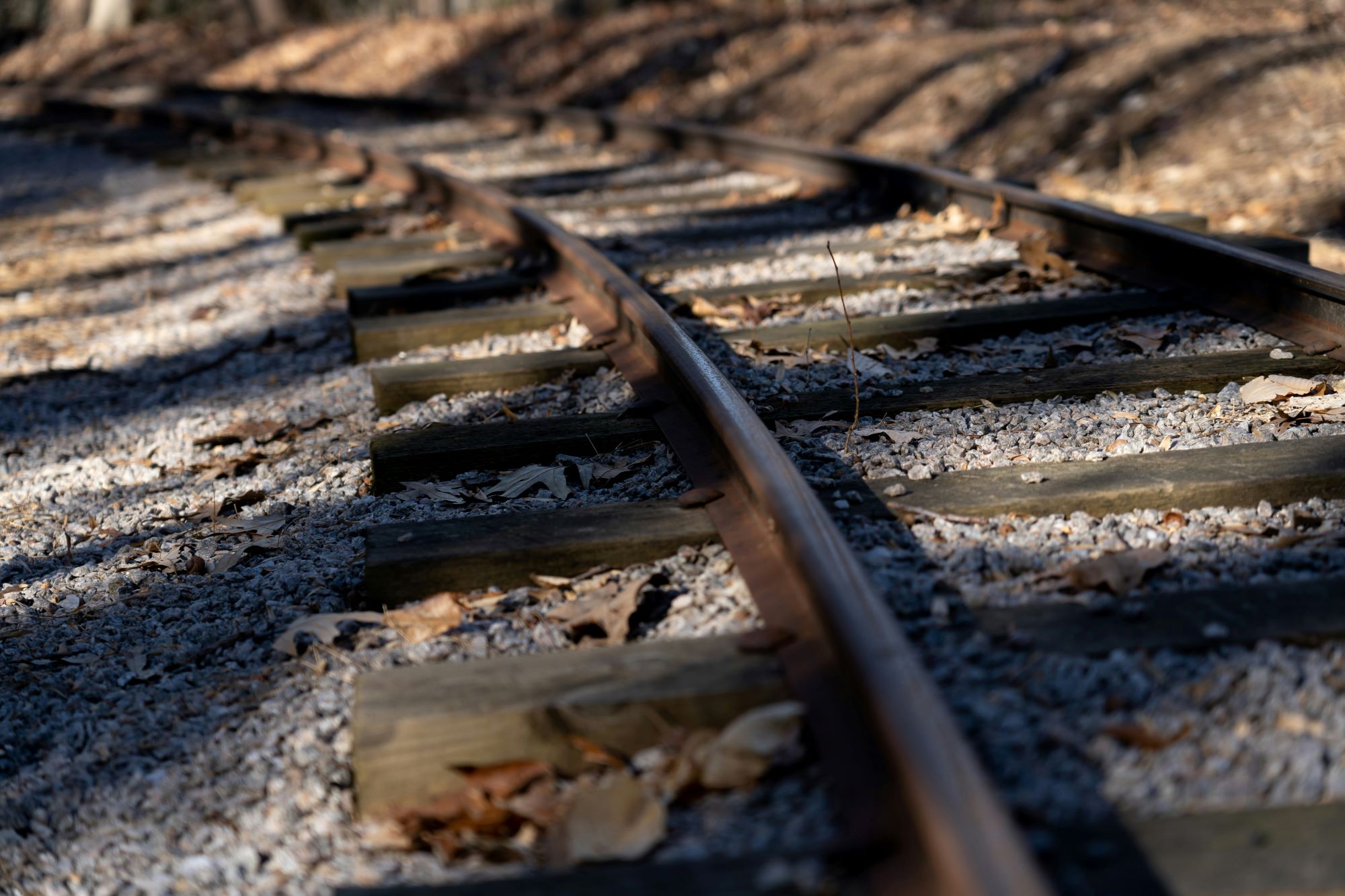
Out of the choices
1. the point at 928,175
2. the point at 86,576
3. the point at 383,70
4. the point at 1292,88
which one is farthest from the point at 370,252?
the point at 383,70

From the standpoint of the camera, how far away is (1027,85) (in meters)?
8.13

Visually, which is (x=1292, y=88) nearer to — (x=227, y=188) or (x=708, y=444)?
(x=708, y=444)

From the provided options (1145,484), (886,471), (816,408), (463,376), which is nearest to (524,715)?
(886,471)

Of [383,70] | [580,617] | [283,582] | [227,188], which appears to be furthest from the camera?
[383,70]

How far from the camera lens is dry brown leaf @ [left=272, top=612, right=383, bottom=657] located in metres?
2.23

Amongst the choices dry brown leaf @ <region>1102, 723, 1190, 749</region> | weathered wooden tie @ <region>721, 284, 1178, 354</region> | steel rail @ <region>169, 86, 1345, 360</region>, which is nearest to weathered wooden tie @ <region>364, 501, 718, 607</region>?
dry brown leaf @ <region>1102, 723, 1190, 749</region>

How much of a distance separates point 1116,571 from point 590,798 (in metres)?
0.98

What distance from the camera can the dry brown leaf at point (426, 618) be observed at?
2205 mm

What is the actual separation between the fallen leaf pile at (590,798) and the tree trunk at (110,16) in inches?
1278

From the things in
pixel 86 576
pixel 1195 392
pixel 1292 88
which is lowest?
pixel 86 576

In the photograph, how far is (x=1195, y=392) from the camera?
306 centimetres

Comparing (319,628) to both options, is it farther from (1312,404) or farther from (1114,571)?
(1312,404)

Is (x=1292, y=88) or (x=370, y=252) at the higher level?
(x=1292, y=88)

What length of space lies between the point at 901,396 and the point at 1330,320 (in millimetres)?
1121
